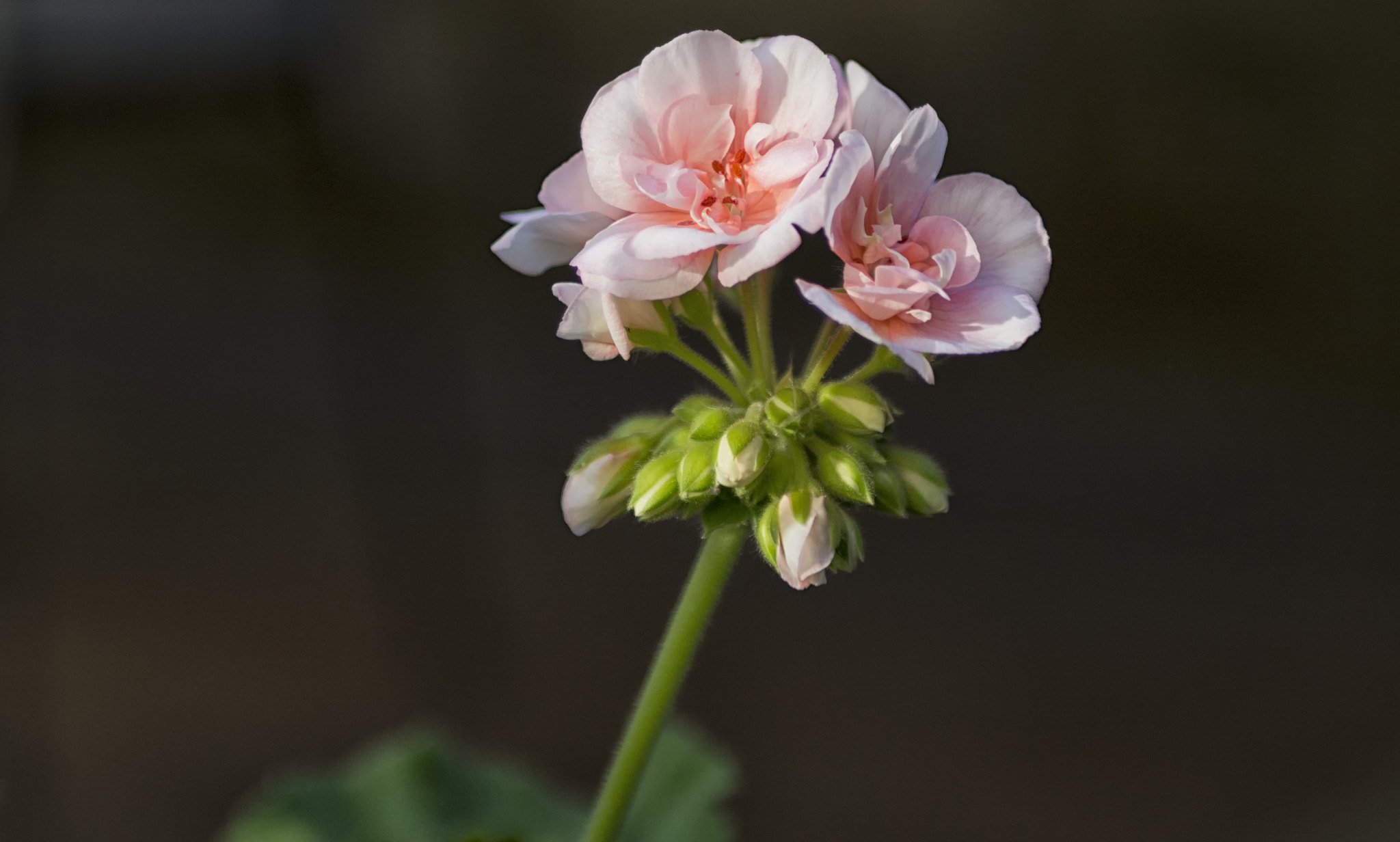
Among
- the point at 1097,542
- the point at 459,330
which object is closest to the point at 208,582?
the point at 459,330

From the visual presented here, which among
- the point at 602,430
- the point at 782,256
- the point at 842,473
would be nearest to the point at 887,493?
the point at 842,473

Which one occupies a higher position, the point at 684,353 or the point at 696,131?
the point at 696,131

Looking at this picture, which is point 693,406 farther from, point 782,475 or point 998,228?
point 998,228

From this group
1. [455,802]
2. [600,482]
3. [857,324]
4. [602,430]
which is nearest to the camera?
[857,324]

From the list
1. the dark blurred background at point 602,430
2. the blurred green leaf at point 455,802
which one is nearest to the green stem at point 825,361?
the blurred green leaf at point 455,802

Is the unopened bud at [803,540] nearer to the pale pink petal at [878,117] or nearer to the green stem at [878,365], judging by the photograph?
the green stem at [878,365]

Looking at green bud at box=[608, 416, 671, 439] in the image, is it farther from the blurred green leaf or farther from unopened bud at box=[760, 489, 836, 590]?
the blurred green leaf

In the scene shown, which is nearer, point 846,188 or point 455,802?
point 846,188
